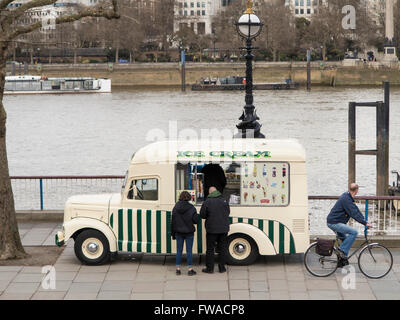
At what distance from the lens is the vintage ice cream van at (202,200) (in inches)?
498

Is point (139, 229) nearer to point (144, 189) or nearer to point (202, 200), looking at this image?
point (144, 189)

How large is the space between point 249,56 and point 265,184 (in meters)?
5.14

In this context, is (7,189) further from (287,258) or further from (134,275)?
(287,258)

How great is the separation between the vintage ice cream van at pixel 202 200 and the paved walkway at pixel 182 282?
0.28 meters

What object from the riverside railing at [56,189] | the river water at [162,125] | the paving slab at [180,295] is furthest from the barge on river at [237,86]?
the paving slab at [180,295]

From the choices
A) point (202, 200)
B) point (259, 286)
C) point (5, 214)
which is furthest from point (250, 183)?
point (5, 214)

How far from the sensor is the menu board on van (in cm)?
1264

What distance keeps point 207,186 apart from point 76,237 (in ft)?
6.78

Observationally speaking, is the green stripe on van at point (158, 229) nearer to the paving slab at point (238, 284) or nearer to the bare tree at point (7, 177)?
the paving slab at point (238, 284)

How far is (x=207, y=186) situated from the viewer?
1288 centimetres

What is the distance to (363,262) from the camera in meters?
12.1

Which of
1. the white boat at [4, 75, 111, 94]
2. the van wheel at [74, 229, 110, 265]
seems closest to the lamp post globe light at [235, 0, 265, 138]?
the van wheel at [74, 229, 110, 265]

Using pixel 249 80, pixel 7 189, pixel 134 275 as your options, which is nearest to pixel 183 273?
pixel 134 275

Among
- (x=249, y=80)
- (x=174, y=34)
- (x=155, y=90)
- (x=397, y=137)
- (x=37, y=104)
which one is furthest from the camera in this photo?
(x=174, y=34)
